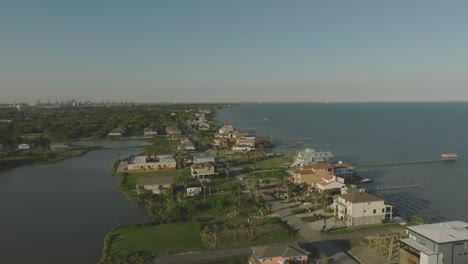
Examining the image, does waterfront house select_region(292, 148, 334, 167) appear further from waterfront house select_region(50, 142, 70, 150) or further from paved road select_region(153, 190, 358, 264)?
waterfront house select_region(50, 142, 70, 150)

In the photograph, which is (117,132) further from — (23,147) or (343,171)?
(343,171)

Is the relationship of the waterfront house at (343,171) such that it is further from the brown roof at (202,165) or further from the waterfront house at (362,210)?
the brown roof at (202,165)

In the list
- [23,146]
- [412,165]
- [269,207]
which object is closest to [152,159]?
[269,207]

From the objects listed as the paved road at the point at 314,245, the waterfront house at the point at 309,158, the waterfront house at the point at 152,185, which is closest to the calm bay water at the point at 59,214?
the waterfront house at the point at 152,185

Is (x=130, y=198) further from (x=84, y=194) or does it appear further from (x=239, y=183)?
(x=239, y=183)

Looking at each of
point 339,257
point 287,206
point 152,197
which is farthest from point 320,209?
point 152,197

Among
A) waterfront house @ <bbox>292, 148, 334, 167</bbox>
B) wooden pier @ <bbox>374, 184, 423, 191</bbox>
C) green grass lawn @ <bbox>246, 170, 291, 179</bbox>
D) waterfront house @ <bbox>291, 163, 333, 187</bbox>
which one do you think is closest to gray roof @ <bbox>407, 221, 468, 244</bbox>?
waterfront house @ <bbox>291, 163, 333, 187</bbox>

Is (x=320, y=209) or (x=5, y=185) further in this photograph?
(x=5, y=185)
